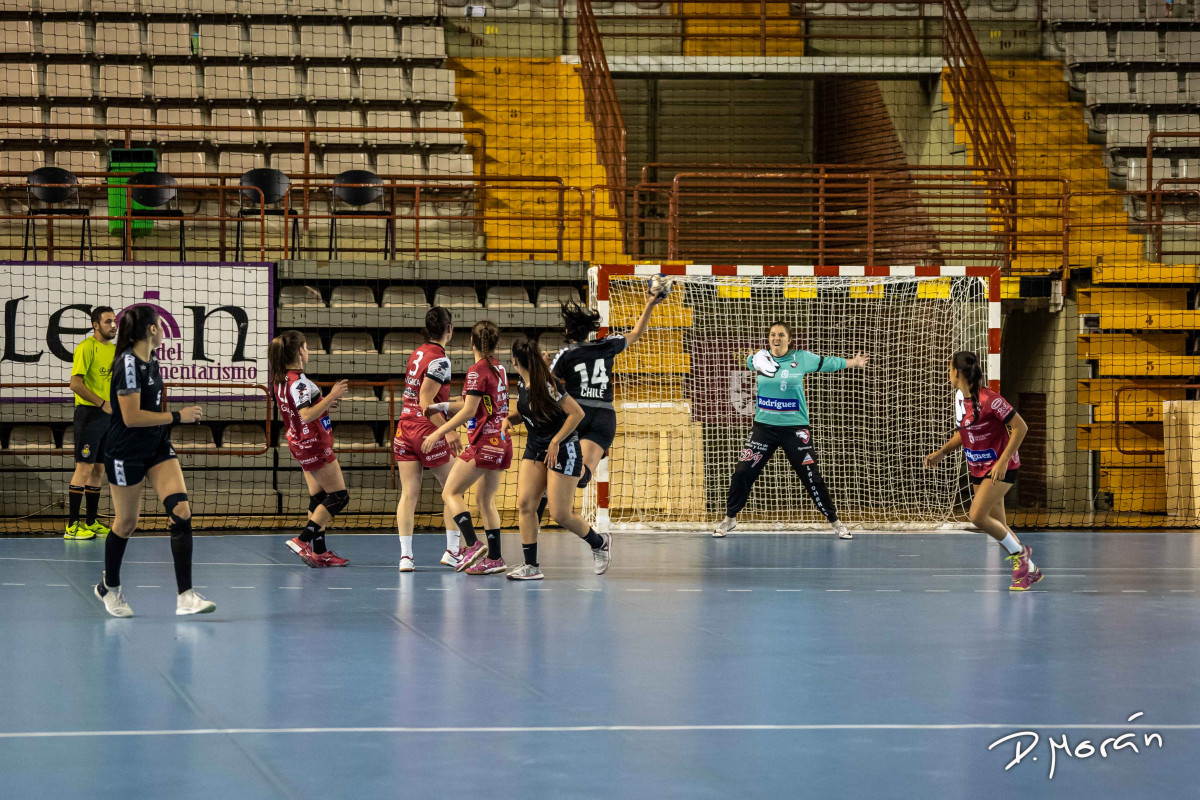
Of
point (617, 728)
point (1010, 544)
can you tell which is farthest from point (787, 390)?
point (617, 728)

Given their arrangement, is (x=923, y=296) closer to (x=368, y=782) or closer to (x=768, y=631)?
(x=768, y=631)

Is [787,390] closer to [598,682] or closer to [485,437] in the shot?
[485,437]

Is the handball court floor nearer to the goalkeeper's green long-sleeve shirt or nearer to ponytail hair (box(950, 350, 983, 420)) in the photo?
ponytail hair (box(950, 350, 983, 420))

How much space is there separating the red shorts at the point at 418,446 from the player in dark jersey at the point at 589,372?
108 centimetres

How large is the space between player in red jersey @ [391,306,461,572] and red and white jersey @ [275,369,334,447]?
0.61 metres

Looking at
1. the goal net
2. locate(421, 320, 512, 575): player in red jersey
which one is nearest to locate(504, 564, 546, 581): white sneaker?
locate(421, 320, 512, 575): player in red jersey

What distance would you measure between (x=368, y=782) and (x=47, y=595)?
17.5ft

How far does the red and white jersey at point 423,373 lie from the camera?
374 inches

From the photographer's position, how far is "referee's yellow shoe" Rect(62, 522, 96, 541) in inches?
478

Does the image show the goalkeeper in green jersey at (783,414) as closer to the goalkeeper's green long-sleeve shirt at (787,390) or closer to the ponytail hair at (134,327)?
the goalkeeper's green long-sleeve shirt at (787,390)

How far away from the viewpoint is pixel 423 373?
9.55m

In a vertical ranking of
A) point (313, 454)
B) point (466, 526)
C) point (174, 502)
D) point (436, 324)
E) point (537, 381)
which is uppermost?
point (436, 324)

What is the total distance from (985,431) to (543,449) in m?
3.25

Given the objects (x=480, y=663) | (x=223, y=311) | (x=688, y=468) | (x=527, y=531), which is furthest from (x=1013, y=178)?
(x=480, y=663)
